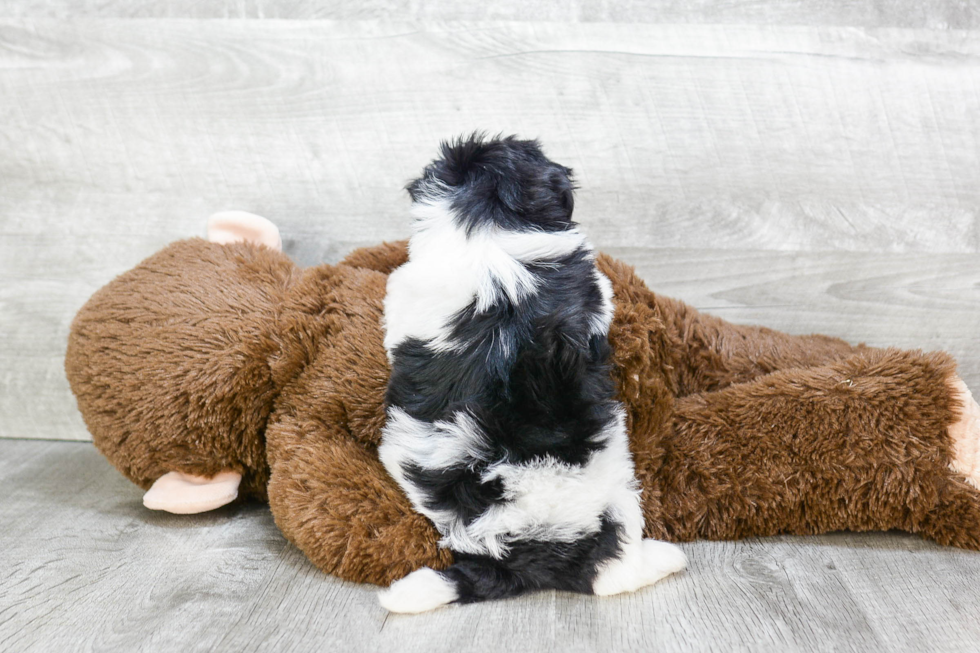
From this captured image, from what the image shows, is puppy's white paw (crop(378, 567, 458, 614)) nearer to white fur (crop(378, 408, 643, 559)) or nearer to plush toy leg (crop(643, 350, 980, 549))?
white fur (crop(378, 408, 643, 559))

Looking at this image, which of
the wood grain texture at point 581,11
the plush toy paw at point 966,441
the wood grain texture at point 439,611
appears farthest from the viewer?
the wood grain texture at point 581,11

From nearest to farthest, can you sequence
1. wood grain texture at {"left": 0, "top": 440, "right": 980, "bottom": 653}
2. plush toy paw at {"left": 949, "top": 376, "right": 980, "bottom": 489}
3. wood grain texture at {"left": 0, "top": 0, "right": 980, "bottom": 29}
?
wood grain texture at {"left": 0, "top": 440, "right": 980, "bottom": 653}
plush toy paw at {"left": 949, "top": 376, "right": 980, "bottom": 489}
wood grain texture at {"left": 0, "top": 0, "right": 980, "bottom": 29}

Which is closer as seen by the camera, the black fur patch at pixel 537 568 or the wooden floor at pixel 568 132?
the black fur patch at pixel 537 568

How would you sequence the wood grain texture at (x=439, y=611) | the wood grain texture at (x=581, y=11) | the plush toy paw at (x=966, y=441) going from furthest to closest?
the wood grain texture at (x=581, y=11) → the plush toy paw at (x=966, y=441) → the wood grain texture at (x=439, y=611)

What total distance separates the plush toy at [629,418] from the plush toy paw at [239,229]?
146mm

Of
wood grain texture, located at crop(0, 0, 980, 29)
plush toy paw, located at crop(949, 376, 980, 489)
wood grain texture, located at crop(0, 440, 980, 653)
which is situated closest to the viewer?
wood grain texture, located at crop(0, 440, 980, 653)

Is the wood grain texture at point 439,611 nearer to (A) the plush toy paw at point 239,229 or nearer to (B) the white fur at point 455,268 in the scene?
(B) the white fur at point 455,268

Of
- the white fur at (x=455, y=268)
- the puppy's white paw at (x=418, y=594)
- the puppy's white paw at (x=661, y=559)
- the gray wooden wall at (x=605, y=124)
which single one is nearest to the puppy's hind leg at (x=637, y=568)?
the puppy's white paw at (x=661, y=559)

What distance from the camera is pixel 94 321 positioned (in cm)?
99

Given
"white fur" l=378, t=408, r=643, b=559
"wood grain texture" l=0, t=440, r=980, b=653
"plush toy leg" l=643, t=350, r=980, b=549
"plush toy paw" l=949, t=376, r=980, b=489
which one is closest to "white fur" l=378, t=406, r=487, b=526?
"white fur" l=378, t=408, r=643, b=559

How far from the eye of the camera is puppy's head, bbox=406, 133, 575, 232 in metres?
0.78

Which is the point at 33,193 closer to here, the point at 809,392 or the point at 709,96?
the point at 709,96

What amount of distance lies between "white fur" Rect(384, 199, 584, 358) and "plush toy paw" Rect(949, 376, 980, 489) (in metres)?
0.50

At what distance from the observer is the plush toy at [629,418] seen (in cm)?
88
